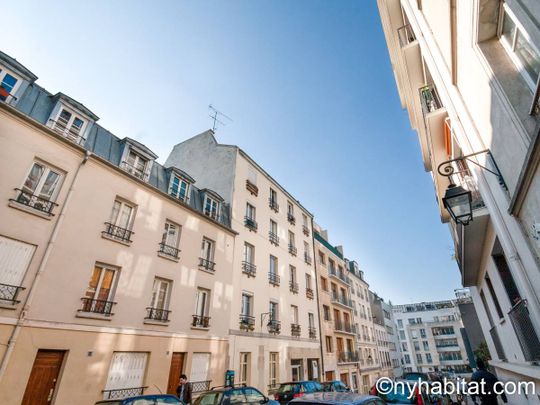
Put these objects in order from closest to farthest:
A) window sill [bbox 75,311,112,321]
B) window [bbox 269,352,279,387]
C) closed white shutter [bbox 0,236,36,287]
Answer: closed white shutter [bbox 0,236,36,287] < window sill [bbox 75,311,112,321] < window [bbox 269,352,279,387]

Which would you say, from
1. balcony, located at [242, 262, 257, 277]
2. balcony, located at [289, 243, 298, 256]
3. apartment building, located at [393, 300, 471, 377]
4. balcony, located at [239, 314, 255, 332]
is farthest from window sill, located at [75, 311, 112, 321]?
apartment building, located at [393, 300, 471, 377]

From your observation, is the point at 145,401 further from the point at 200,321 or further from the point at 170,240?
the point at 170,240

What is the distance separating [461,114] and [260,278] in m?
15.1

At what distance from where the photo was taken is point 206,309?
Answer: 14.4 m

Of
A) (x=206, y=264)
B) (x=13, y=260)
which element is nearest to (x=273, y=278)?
(x=206, y=264)

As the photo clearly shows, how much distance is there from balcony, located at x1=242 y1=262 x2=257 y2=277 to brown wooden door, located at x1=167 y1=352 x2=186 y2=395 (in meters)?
6.15

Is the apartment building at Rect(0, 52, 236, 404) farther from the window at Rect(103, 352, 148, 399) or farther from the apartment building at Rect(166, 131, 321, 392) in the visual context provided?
the apartment building at Rect(166, 131, 321, 392)

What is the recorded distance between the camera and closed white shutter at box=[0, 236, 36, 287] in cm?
824

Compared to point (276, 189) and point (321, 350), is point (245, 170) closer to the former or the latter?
point (276, 189)

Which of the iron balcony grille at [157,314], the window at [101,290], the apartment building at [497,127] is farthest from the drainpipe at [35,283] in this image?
the apartment building at [497,127]

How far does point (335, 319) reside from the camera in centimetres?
2772

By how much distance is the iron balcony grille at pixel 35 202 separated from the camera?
9.01 m

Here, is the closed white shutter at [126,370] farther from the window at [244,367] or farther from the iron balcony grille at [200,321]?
the window at [244,367]

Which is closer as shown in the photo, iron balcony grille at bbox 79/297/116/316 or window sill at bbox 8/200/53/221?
window sill at bbox 8/200/53/221
